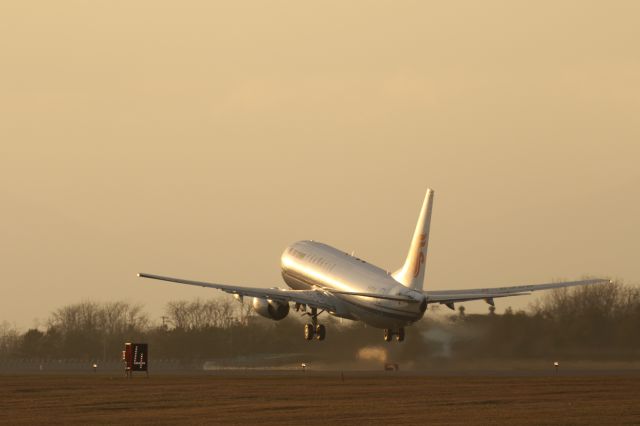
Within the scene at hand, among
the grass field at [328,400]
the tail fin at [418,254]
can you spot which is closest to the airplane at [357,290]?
the tail fin at [418,254]

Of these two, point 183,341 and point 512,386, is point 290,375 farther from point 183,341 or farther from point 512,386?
point 183,341

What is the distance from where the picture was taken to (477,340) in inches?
3172

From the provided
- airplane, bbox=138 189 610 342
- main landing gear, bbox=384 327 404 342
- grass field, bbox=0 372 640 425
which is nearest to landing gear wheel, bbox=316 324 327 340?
airplane, bbox=138 189 610 342

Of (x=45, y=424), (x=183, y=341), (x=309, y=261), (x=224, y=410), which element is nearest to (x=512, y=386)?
(x=224, y=410)

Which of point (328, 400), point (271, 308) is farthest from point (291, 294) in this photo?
point (328, 400)

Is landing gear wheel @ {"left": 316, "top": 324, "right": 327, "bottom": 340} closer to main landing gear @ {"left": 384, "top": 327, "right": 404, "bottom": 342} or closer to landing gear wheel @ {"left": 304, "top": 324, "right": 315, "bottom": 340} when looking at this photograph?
landing gear wheel @ {"left": 304, "top": 324, "right": 315, "bottom": 340}

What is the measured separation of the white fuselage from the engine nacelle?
2615mm

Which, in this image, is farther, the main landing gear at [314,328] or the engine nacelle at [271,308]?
the engine nacelle at [271,308]

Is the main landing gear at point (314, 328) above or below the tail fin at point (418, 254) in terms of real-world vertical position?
below

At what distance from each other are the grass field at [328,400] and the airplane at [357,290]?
9155 mm

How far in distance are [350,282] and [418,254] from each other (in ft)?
19.3

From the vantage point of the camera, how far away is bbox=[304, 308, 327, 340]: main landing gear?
298 ft

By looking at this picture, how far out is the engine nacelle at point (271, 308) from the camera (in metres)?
91.4

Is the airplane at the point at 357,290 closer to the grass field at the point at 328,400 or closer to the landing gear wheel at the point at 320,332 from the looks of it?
the landing gear wheel at the point at 320,332
